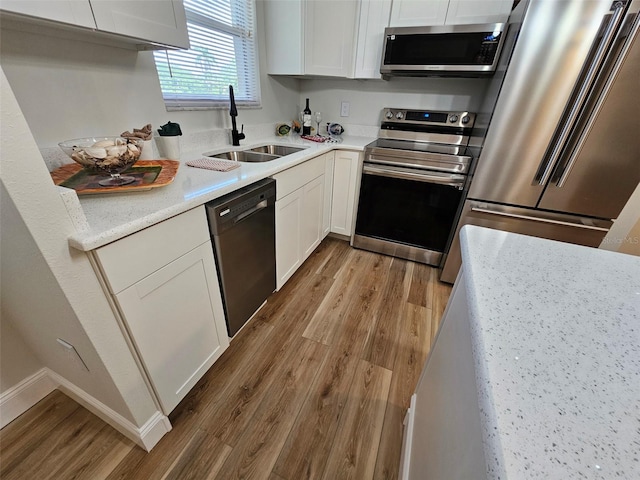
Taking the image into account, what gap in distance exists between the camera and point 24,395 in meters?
1.22

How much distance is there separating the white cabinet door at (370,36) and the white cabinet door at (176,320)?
2021 millimetres

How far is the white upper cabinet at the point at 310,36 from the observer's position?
6.95 ft

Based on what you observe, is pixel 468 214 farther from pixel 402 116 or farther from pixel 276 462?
pixel 276 462

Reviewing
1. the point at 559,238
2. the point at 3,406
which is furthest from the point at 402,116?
the point at 3,406

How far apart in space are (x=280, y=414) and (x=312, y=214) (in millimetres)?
1362

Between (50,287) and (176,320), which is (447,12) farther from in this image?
(50,287)

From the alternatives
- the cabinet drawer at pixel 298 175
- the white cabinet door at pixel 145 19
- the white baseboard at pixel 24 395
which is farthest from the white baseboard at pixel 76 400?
Result: the white cabinet door at pixel 145 19

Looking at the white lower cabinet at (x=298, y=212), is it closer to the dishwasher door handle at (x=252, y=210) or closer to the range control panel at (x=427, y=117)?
the dishwasher door handle at (x=252, y=210)

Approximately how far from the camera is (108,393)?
1.00 metres

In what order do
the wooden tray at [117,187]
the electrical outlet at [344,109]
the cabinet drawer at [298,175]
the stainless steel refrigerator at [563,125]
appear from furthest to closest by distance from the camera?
the electrical outlet at [344,109]
the cabinet drawer at [298,175]
the stainless steel refrigerator at [563,125]
the wooden tray at [117,187]

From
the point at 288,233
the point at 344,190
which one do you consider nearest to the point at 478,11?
the point at 344,190

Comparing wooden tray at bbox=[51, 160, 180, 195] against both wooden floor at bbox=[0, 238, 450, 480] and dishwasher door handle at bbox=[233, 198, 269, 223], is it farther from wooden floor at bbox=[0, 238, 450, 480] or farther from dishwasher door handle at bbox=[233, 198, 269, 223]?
wooden floor at bbox=[0, 238, 450, 480]

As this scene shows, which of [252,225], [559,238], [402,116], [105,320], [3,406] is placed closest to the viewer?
[105,320]

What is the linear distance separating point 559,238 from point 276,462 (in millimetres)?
2035
